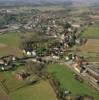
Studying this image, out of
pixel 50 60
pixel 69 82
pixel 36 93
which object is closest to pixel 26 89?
pixel 36 93

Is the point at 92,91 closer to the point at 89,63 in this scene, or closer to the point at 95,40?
the point at 89,63

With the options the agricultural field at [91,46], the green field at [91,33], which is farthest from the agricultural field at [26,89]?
the green field at [91,33]

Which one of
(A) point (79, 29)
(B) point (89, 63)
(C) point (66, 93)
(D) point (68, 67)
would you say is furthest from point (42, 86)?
(A) point (79, 29)

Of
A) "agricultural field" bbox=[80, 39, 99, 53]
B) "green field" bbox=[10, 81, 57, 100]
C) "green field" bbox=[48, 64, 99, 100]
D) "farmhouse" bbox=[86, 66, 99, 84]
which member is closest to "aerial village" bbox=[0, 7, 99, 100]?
"farmhouse" bbox=[86, 66, 99, 84]

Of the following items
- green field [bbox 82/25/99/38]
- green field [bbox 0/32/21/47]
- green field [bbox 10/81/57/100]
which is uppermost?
green field [bbox 10/81/57/100]

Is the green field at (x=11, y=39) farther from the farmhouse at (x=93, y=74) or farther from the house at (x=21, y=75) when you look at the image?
the farmhouse at (x=93, y=74)

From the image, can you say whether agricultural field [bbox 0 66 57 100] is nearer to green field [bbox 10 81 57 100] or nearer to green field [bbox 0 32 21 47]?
green field [bbox 10 81 57 100]

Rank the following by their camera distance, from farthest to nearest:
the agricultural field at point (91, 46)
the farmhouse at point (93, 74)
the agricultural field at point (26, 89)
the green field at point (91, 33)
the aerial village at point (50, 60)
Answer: the green field at point (91, 33)
the agricultural field at point (91, 46)
the farmhouse at point (93, 74)
the aerial village at point (50, 60)
the agricultural field at point (26, 89)

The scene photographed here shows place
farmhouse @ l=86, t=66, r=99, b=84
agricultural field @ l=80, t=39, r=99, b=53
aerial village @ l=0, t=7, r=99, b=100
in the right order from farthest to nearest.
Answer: agricultural field @ l=80, t=39, r=99, b=53 < farmhouse @ l=86, t=66, r=99, b=84 < aerial village @ l=0, t=7, r=99, b=100
